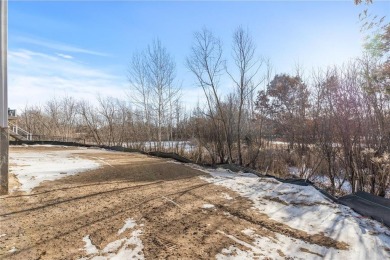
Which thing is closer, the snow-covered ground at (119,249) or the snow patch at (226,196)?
the snow-covered ground at (119,249)

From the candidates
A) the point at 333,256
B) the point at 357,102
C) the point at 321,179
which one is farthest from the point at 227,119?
the point at 333,256

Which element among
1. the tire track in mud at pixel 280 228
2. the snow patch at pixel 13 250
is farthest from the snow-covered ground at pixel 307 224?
the snow patch at pixel 13 250

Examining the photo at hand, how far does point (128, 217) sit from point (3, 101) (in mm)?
2932

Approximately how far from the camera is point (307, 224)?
13.2 feet

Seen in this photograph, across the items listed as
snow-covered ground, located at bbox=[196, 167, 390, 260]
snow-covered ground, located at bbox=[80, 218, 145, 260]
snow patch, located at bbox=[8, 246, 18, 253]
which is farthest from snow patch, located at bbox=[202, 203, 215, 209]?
snow patch, located at bbox=[8, 246, 18, 253]

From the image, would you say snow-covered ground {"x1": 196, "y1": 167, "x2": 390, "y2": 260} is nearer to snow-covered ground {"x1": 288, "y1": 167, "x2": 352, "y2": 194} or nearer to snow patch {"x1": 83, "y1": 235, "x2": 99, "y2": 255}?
snow patch {"x1": 83, "y1": 235, "x2": 99, "y2": 255}

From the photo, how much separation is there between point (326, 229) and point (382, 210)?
1.23 metres

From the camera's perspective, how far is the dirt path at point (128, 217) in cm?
288

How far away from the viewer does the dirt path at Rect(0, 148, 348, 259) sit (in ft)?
9.46

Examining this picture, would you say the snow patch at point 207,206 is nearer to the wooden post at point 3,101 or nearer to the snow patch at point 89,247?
the snow patch at point 89,247

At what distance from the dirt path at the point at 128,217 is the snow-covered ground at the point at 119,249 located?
0.12 ft

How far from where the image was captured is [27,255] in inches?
104

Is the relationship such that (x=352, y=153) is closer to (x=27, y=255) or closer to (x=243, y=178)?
(x=243, y=178)

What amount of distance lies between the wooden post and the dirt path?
1.32 ft
